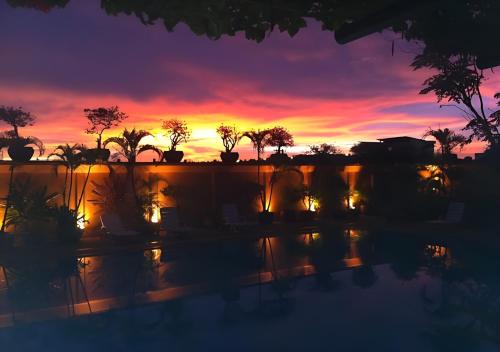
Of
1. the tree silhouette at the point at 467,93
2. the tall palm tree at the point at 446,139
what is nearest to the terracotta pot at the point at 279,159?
the tree silhouette at the point at 467,93

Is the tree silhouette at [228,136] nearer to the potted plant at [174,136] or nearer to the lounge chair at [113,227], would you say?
the potted plant at [174,136]

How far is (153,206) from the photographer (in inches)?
586

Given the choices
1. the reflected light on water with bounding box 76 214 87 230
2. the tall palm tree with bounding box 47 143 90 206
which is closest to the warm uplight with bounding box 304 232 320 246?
the reflected light on water with bounding box 76 214 87 230

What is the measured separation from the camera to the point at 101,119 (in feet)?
49.2

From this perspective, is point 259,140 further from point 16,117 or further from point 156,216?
point 16,117

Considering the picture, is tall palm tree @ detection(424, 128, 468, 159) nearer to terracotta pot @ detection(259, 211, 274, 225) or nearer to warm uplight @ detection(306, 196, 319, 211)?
warm uplight @ detection(306, 196, 319, 211)

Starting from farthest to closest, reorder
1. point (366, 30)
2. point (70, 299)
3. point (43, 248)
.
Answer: point (43, 248) → point (70, 299) → point (366, 30)

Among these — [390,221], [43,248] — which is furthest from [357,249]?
[43,248]

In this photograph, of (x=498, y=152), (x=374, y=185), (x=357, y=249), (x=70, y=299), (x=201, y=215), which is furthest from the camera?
(x=374, y=185)

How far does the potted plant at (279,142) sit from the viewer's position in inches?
719

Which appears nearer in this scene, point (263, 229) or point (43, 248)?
point (43, 248)

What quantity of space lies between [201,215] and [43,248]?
20.0ft

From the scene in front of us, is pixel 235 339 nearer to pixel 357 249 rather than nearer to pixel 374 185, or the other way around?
pixel 357 249

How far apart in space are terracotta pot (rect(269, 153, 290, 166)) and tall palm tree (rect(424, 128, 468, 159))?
8.02 m
